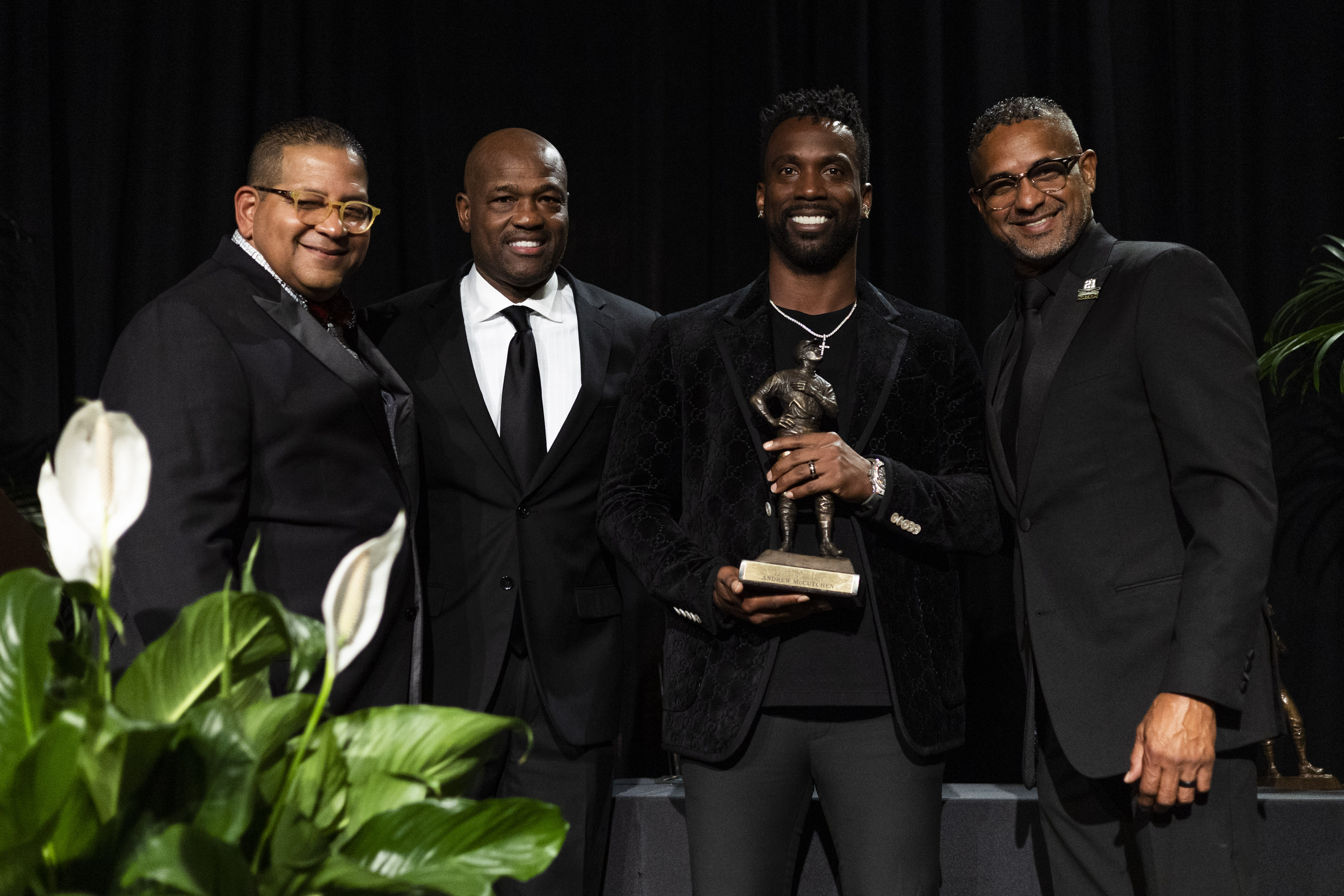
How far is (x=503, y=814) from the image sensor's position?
0.83 m

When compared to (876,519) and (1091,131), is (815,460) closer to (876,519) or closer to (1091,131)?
(876,519)

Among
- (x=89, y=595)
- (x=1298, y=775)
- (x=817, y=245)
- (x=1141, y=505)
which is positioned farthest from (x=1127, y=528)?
(x=89, y=595)

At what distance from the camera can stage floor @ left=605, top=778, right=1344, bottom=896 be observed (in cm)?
281

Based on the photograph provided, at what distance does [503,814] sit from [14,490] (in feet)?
10.0

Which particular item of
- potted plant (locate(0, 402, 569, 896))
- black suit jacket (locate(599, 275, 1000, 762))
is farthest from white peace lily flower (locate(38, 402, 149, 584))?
black suit jacket (locate(599, 275, 1000, 762))

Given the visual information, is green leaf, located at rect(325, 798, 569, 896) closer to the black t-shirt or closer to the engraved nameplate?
the engraved nameplate

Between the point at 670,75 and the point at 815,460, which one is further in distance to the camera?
the point at 670,75

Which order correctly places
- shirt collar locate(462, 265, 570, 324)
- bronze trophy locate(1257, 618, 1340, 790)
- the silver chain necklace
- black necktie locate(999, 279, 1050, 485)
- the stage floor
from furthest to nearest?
bronze trophy locate(1257, 618, 1340, 790) < the stage floor < shirt collar locate(462, 265, 570, 324) < the silver chain necklace < black necktie locate(999, 279, 1050, 485)

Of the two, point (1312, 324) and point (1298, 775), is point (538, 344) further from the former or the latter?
point (1312, 324)

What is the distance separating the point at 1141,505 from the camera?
2.05 meters

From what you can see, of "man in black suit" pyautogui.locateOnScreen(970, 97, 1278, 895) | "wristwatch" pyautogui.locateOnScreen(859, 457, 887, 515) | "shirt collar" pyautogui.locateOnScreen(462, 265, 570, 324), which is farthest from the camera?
"shirt collar" pyautogui.locateOnScreen(462, 265, 570, 324)

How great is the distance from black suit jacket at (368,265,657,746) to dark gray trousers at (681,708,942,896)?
1.32 ft

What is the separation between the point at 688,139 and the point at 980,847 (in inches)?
83.0

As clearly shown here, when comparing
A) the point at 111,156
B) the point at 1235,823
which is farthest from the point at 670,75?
the point at 1235,823
